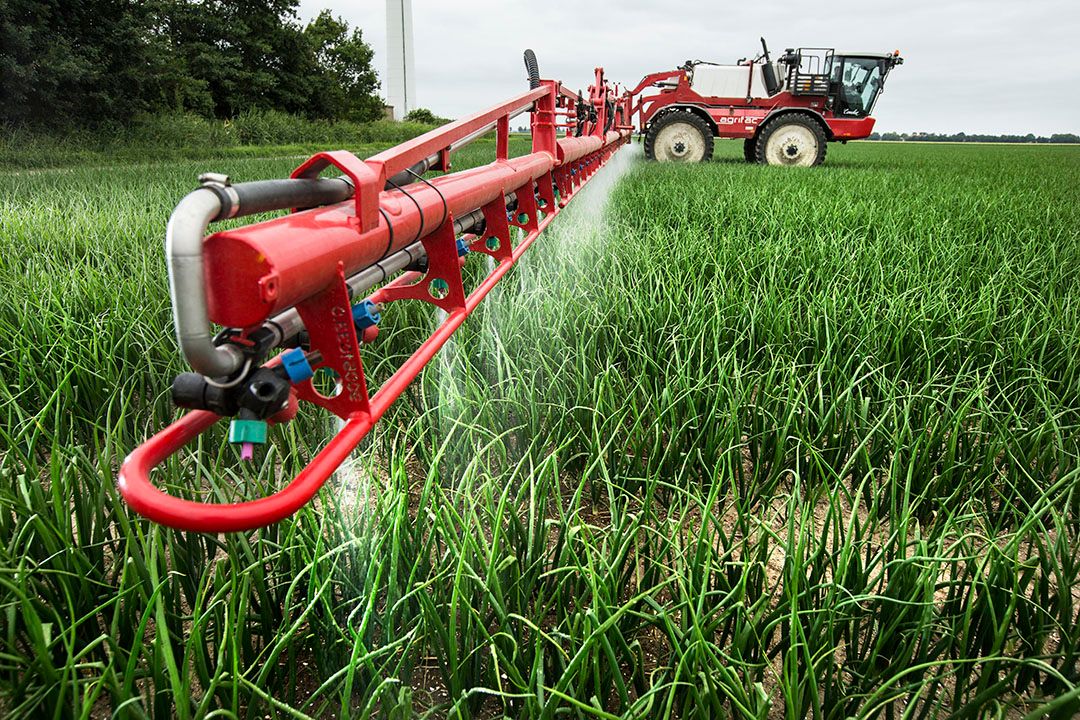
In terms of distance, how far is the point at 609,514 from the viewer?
1581mm

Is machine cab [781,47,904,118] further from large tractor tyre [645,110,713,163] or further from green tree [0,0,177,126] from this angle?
green tree [0,0,177,126]

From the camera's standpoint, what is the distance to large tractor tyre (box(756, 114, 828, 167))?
10.8 metres

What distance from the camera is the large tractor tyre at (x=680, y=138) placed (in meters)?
11.3

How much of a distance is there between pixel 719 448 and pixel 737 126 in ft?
35.3

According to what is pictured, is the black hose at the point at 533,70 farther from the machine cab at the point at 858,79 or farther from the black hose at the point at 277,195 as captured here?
the machine cab at the point at 858,79

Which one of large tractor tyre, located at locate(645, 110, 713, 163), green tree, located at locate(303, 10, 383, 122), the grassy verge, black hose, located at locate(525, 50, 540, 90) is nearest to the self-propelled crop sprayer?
black hose, located at locate(525, 50, 540, 90)

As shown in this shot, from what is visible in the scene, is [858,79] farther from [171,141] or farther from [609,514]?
[171,141]

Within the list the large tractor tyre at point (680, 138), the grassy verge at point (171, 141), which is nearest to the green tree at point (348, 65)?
the grassy verge at point (171, 141)

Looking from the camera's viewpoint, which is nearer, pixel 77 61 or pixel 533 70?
pixel 533 70

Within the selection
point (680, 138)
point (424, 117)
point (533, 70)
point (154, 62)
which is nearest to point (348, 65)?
point (424, 117)

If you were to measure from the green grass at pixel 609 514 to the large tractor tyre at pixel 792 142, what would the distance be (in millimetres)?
7868

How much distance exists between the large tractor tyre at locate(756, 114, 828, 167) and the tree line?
13.8 meters

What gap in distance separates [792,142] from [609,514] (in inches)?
433

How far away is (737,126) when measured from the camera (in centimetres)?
1109
